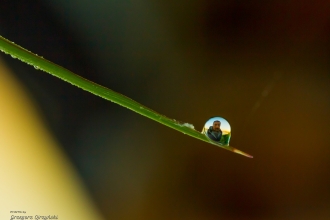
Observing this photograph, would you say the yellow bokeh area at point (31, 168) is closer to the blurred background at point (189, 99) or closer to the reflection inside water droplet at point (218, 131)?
the blurred background at point (189, 99)

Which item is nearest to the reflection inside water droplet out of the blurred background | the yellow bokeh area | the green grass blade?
the green grass blade

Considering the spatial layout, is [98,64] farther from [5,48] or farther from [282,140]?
[5,48]

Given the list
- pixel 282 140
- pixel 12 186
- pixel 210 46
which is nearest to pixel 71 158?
pixel 12 186

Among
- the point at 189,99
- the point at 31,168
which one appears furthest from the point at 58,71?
the point at 189,99

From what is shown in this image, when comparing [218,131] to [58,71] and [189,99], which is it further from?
→ [189,99]

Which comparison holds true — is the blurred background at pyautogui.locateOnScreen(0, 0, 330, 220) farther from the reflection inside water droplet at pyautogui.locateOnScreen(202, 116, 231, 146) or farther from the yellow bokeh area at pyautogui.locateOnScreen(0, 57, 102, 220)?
the reflection inside water droplet at pyautogui.locateOnScreen(202, 116, 231, 146)
